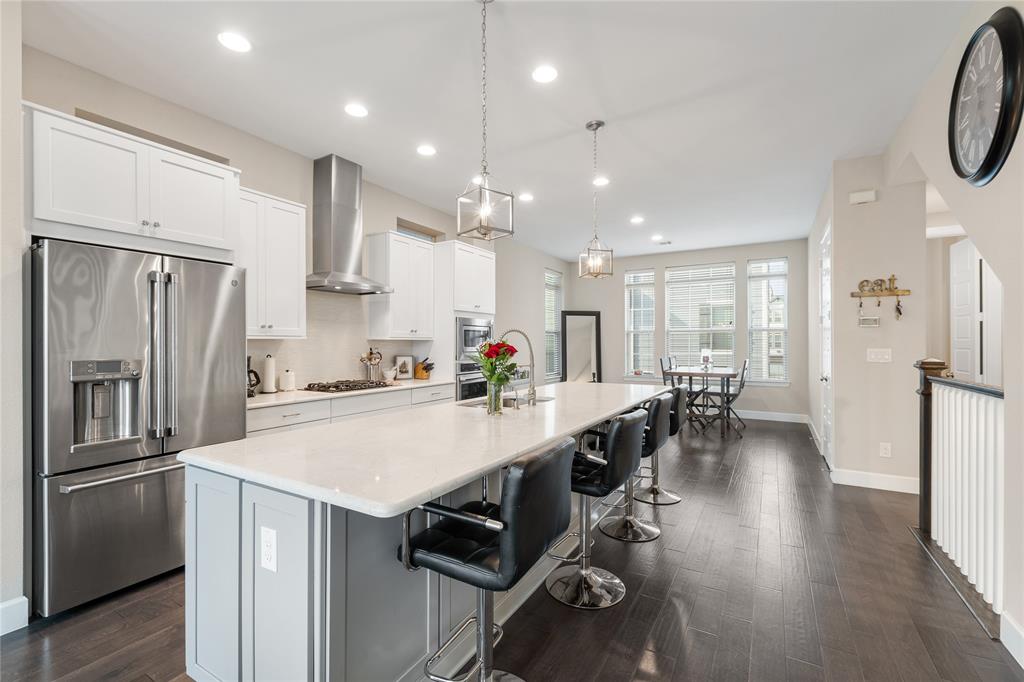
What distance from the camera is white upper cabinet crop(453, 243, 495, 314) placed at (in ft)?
16.9

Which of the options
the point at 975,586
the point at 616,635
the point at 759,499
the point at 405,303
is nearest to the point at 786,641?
the point at 616,635

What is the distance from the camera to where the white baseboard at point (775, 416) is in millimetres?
7344

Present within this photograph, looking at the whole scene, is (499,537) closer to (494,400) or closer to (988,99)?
(494,400)

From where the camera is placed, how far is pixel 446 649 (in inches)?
68.5

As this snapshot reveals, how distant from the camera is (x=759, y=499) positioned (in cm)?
376

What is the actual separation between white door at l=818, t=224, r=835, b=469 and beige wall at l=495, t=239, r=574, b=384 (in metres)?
4.03

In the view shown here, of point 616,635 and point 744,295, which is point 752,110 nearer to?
point 616,635

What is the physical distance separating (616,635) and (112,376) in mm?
2786

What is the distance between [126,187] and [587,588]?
329cm

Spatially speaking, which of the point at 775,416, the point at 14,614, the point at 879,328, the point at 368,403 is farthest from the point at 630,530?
the point at 775,416

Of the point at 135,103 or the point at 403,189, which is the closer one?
the point at 135,103

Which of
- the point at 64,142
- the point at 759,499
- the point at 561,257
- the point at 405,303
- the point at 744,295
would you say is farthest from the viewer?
the point at 561,257

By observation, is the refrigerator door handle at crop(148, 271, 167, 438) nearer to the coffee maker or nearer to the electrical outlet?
the coffee maker

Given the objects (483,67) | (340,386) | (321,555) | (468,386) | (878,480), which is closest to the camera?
(321,555)
